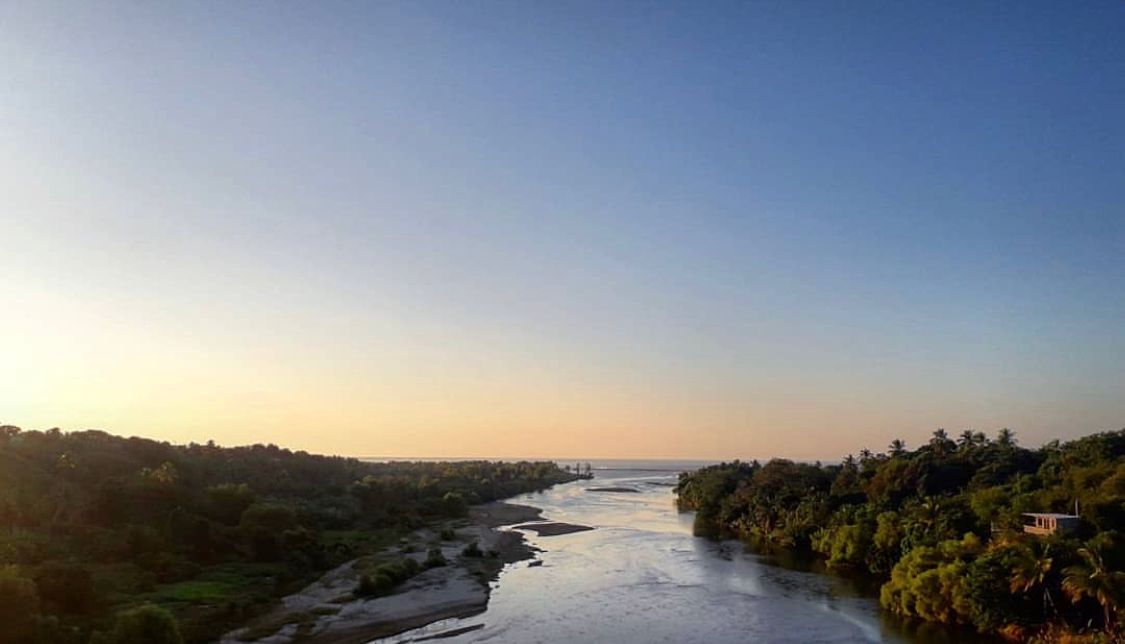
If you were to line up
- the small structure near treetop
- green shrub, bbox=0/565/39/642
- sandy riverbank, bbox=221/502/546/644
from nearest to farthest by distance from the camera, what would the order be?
green shrub, bbox=0/565/39/642 → sandy riverbank, bbox=221/502/546/644 → the small structure near treetop

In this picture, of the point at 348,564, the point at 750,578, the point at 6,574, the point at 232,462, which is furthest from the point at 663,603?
the point at 232,462

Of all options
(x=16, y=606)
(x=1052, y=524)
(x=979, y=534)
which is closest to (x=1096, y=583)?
(x=1052, y=524)

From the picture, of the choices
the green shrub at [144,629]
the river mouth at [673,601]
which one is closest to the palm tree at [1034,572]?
the river mouth at [673,601]

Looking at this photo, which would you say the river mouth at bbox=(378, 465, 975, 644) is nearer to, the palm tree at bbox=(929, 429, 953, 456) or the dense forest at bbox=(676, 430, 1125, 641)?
the dense forest at bbox=(676, 430, 1125, 641)

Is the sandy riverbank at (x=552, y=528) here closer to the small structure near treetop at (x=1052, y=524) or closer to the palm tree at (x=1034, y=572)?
the small structure near treetop at (x=1052, y=524)

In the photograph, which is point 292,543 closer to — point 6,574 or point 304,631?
point 304,631

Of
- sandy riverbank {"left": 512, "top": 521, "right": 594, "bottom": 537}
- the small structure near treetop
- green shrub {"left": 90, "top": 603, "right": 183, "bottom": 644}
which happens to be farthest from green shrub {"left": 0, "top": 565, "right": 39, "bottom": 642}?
sandy riverbank {"left": 512, "top": 521, "right": 594, "bottom": 537}

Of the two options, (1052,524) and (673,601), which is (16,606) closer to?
(673,601)
